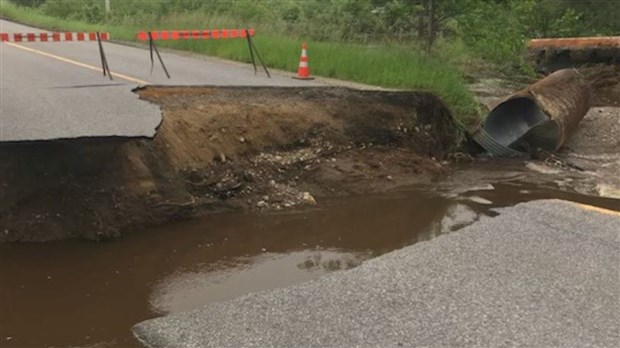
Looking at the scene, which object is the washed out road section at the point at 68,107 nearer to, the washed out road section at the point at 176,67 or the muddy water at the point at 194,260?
the washed out road section at the point at 176,67

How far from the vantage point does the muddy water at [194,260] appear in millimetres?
5477

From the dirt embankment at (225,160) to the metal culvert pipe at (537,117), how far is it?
4.25 ft

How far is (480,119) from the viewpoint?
12320mm

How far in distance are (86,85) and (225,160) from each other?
13.8 feet

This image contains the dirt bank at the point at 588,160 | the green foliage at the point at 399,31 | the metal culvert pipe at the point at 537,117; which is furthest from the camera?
the green foliage at the point at 399,31

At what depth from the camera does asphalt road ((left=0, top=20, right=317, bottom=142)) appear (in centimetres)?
801

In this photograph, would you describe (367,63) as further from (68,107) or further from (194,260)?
(194,260)

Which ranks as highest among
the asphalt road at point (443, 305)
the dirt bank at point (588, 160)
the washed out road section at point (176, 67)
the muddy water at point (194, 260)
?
the washed out road section at point (176, 67)

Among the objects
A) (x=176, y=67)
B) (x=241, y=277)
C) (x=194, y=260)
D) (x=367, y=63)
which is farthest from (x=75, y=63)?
(x=241, y=277)

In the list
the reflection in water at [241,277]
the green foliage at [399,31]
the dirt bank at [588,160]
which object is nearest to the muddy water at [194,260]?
the reflection in water at [241,277]

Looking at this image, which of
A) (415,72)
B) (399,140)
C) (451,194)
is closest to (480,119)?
(415,72)

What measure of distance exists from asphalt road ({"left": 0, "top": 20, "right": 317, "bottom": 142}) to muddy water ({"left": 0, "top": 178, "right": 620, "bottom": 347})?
155 centimetres

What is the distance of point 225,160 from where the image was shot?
895 centimetres

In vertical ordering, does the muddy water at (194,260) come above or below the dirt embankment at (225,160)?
below
